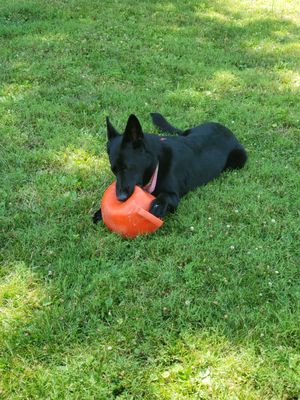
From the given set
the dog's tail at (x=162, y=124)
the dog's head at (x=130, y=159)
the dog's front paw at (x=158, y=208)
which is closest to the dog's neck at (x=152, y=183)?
the dog's head at (x=130, y=159)

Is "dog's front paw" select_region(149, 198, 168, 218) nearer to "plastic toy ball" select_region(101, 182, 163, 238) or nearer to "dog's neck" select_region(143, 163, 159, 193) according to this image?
"plastic toy ball" select_region(101, 182, 163, 238)

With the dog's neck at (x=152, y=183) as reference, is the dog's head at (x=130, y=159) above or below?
above

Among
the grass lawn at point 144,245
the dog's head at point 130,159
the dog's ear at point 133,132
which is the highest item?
the dog's ear at point 133,132

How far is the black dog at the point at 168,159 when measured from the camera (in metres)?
4.42

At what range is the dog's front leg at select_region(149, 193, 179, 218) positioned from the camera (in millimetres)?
4422

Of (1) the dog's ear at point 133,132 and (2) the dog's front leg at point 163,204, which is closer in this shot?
(1) the dog's ear at point 133,132

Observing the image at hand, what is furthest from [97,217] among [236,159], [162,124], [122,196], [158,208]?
[162,124]

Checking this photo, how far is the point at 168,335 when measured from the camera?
3.27 metres

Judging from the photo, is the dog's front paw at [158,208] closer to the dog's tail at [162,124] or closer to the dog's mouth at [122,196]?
the dog's mouth at [122,196]

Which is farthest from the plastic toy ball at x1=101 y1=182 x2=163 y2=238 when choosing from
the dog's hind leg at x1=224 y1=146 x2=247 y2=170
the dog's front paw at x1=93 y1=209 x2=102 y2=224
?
the dog's hind leg at x1=224 y1=146 x2=247 y2=170

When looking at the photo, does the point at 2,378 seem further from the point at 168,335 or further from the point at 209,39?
the point at 209,39

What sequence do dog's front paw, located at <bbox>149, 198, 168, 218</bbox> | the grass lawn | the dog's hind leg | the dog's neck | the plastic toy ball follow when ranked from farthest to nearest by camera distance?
the dog's hind leg → the dog's neck → dog's front paw, located at <bbox>149, 198, 168, 218</bbox> → the plastic toy ball → the grass lawn

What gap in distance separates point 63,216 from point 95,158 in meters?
1.20

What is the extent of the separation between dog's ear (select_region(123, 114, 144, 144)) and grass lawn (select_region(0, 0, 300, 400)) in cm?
85
